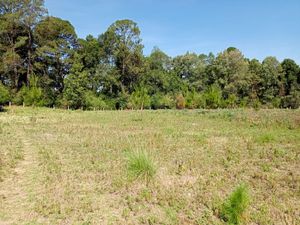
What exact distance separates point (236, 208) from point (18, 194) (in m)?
4.06

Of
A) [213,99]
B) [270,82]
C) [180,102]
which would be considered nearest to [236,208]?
[213,99]

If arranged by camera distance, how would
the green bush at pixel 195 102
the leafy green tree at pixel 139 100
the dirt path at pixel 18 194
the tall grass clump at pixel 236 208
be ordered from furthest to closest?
the green bush at pixel 195 102
the leafy green tree at pixel 139 100
the dirt path at pixel 18 194
the tall grass clump at pixel 236 208

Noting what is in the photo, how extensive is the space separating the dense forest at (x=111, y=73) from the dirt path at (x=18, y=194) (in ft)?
85.2

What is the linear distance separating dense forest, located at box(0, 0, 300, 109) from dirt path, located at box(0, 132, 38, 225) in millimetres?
25977

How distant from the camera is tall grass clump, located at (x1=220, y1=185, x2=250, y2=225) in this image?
439 cm

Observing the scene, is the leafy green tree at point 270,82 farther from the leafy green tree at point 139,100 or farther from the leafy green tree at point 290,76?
the leafy green tree at point 139,100

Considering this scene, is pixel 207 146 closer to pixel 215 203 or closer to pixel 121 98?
pixel 215 203

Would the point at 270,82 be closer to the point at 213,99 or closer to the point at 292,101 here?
the point at 292,101

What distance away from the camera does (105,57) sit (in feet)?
151

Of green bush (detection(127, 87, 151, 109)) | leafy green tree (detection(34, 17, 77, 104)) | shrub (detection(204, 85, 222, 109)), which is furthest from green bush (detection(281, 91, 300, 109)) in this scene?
leafy green tree (detection(34, 17, 77, 104))

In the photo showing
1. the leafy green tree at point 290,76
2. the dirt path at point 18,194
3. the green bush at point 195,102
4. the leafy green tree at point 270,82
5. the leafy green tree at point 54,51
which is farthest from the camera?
the leafy green tree at point 270,82

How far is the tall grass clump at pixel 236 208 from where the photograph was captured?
14.4 ft

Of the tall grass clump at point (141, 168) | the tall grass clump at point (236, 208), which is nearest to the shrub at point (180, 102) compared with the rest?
the tall grass clump at point (141, 168)

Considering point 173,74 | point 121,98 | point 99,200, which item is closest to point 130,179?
point 99,200
